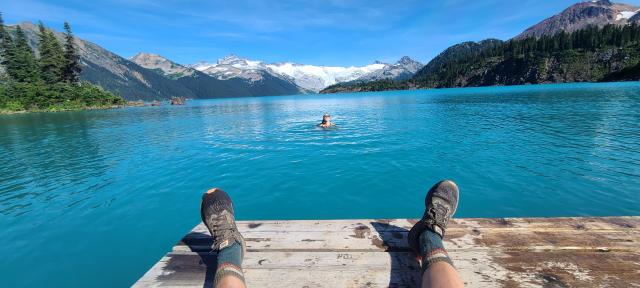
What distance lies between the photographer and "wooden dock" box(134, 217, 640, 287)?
3842 mm

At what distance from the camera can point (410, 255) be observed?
4414mm

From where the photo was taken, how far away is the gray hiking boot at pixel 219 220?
441cm

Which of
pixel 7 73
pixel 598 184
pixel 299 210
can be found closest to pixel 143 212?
pixel 299 210

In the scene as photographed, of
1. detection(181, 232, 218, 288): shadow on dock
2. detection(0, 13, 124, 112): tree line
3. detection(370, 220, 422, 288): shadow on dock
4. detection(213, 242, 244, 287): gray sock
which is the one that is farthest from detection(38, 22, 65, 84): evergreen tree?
detection(370, 220, 422, 288): shadow on dock

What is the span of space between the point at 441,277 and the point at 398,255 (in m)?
0.95

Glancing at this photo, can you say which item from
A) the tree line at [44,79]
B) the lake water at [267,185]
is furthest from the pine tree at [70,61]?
the lake water at [267,185]

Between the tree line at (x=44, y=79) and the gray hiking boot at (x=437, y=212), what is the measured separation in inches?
3964

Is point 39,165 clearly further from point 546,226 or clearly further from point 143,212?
point 546,226

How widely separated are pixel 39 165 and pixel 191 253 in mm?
18845

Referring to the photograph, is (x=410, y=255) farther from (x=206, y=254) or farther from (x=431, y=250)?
(x=206, y=254)

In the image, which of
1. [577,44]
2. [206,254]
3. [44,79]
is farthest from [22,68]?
[577,44]

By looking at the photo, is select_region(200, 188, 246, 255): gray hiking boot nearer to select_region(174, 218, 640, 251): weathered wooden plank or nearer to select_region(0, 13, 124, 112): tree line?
select_region(174, 218, 640, 251): weathered wooden plank

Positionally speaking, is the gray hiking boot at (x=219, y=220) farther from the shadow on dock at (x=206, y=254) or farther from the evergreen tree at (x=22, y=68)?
the evergreen tree at (x=22, y=68)

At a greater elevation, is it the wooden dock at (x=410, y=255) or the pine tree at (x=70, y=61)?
the pine tree at (x=70, y=61)
